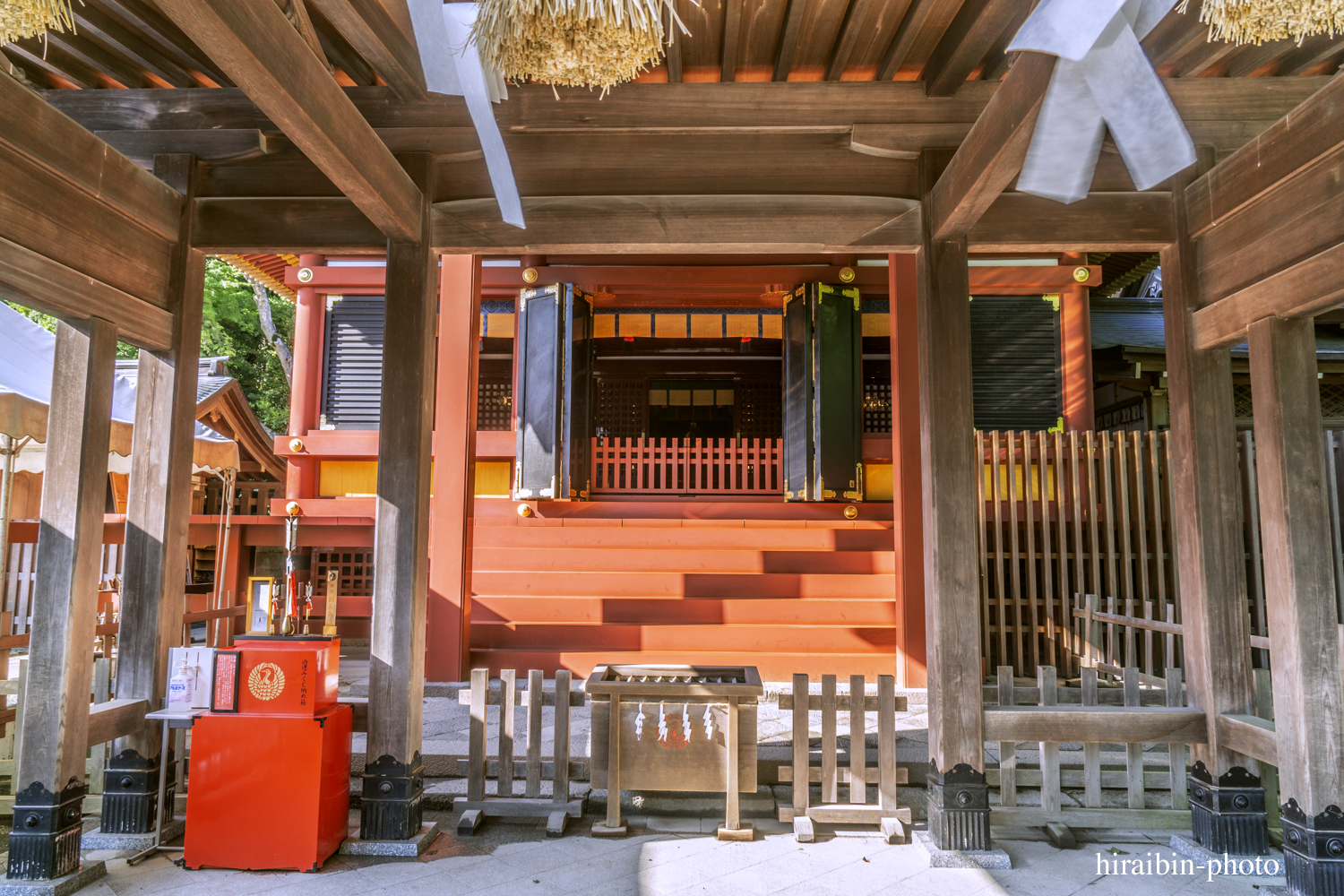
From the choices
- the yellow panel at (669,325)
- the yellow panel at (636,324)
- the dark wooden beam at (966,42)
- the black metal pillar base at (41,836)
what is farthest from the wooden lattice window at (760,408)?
Result: the black metal pillar base at (41,836)

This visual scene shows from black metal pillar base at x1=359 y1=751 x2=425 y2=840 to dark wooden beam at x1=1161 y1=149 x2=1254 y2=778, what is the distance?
3493mm

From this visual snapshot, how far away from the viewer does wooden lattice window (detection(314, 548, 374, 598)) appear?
8328 millimetres

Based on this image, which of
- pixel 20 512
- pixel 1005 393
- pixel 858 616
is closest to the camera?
pixel 858 616

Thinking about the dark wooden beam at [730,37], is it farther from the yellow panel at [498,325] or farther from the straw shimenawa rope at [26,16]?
the yellow panel at [498,325]

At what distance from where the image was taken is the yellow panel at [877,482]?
826 centimetres

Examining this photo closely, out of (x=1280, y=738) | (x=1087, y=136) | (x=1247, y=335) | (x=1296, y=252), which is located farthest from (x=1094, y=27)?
(x=1280, y=738)

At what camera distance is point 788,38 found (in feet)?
10.7

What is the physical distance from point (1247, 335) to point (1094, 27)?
194 centimetres

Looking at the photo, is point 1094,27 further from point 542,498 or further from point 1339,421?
point 1339,421

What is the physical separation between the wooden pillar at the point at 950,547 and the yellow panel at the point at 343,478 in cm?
656

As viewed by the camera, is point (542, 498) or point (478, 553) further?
point (542, 498)

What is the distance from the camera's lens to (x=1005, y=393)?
8312mm

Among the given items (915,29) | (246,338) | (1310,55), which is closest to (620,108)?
(915,29)

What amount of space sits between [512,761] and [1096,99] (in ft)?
11.7
